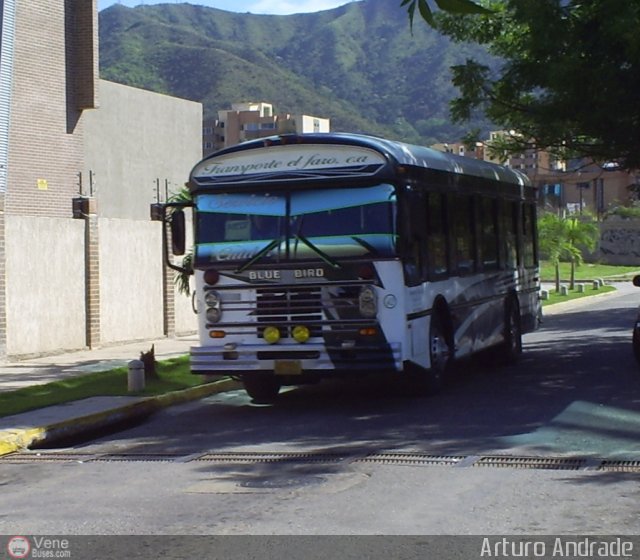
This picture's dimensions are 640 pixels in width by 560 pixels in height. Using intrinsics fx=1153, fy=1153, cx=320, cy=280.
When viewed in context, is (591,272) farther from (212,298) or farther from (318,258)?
(318,258)

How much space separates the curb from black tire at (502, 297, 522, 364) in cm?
464

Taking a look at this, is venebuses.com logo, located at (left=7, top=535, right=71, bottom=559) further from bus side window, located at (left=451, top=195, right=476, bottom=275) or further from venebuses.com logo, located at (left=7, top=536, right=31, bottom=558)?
bus side window, located at (left=451, top=195, right=476, bottom=275)

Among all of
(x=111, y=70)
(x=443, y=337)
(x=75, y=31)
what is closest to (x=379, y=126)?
(x=111, y=70)

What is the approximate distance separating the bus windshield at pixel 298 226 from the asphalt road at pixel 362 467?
6.30ft

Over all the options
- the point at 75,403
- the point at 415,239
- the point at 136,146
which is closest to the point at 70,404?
the point at 75,403

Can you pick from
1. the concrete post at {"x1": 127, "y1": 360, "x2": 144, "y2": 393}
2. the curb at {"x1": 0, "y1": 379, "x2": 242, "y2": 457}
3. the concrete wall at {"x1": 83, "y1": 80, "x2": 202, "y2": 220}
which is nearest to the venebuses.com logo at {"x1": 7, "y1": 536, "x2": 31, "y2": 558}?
the curb at {"x1": 0, "y1": 379, "x2": 242, "y2": 457}

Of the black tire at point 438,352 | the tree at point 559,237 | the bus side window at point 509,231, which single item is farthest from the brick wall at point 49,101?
the tree at point 559,237

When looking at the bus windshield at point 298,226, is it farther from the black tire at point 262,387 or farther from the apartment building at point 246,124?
the apartment building at point 246,124

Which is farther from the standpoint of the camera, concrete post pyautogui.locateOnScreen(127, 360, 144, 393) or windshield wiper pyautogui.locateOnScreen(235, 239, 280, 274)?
concrete post pyautogui.locateOnScreen(127, 360, 144, 393)

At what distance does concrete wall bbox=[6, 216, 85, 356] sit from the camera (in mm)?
20328

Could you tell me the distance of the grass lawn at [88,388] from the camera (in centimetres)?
1471

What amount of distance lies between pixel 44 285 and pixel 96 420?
318 inches

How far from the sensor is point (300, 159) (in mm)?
13578

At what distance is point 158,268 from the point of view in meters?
24.7
